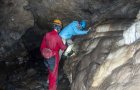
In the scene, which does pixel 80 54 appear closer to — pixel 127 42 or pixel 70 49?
pixel 70 49

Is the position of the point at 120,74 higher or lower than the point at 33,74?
higher

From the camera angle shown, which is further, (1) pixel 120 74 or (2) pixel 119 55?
(2) pixel 119 55

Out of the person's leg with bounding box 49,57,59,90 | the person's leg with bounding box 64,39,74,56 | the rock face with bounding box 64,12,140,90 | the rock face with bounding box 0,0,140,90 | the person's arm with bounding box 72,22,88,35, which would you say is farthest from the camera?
the person's leg with bounding box 64,39,74,56

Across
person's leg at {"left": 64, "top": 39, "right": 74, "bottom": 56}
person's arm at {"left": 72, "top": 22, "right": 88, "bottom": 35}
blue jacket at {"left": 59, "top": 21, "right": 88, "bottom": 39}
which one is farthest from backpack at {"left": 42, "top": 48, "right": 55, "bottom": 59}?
person's arm at {"left": 72, "top": 22, "right": 88, "bottom": 35}

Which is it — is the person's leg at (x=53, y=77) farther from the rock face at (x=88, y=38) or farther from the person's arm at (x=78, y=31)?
the person's arm at (x=78, y=31)

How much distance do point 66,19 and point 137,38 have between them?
482 cm

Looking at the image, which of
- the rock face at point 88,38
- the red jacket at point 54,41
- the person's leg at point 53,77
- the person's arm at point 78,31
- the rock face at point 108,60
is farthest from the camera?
the person's arm at point 78,31

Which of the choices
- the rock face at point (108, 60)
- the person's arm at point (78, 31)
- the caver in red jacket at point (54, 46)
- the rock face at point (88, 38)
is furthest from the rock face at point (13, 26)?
the caver in red jacket at point (54, 46)

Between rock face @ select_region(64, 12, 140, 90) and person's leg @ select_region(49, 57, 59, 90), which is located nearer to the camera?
rock face @ select_region(64, 12, 140, 90)

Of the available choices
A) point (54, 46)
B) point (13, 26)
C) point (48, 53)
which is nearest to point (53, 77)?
point (48, 53)

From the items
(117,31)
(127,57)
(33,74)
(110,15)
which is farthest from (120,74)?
(33,74)

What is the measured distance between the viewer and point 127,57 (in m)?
7.52

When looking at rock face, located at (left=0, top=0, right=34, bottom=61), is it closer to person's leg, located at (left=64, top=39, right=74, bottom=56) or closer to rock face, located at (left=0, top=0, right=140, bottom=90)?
rock face, located at (left=0, top=0, right=140, bottom=90)

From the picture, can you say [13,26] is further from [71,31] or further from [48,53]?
[48,53]
